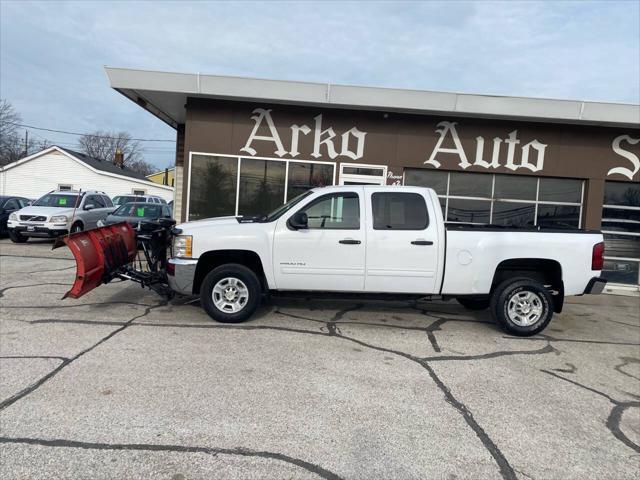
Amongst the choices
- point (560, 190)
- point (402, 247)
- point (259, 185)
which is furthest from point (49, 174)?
point (402, 247)

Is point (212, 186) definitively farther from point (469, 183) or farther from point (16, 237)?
point (16, 237)

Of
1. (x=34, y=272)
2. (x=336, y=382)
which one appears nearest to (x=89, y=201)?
(x=34, y=272)

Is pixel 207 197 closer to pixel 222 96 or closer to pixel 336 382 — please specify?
pixel 222 96

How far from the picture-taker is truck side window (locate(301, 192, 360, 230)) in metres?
6.29

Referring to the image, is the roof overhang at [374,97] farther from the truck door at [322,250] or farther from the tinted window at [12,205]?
the tinted window at [12,205]

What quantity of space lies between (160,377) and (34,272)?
7.08 meters

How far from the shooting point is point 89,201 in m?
17.0

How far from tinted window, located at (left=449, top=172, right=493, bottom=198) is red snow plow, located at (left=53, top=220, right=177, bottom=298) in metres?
7.35

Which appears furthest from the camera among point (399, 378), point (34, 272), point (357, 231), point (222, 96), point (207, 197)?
point (207, 197)

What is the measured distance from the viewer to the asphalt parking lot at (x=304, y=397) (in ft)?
10.2

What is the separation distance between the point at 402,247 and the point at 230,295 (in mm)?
2410

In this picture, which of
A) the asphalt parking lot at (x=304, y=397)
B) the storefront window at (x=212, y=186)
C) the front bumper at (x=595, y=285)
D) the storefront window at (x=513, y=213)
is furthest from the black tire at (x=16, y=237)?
the front bumper at (x=595, y=285)

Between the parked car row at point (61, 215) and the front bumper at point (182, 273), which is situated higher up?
the parked car row at point (61, 215)

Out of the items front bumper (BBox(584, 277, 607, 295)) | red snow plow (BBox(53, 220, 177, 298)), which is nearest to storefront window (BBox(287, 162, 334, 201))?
red snow plow (BBox(53, 220, 177, 298))
